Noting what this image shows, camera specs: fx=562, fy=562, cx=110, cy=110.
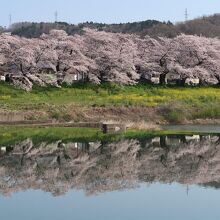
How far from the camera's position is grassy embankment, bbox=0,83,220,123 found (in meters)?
28.1

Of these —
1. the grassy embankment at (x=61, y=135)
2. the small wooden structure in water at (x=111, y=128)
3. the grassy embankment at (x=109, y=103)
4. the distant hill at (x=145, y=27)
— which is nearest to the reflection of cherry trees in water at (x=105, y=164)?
the grassy embankment at (x=61, y=135)

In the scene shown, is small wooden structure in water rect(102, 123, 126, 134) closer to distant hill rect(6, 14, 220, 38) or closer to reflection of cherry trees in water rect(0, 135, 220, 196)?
reflection of cherry trees in water rect(0, 135, 220, 196)

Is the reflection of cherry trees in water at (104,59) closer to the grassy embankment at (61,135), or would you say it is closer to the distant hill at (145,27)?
the grassy embankment at (61,135)

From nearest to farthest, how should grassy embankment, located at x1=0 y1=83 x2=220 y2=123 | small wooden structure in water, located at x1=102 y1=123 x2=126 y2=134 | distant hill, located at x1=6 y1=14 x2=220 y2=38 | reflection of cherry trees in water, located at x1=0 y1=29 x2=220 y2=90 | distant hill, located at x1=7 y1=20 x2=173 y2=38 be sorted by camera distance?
→ small wooden structure in water, located at x1=102 y1=123 x2=126 y2=134, grassy embankment, located at x1=0 y1=83 x2=220 y2=123, reflection of cherry trees in water, located at x1=0 y1=29 x2=220 y2=90, distant hill, located at x1=6 y1=14 x2=220 y2=38, distant hill, located at x1=7 y1=20 x2=173 y2=38

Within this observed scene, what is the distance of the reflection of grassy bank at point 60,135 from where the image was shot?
886 inches

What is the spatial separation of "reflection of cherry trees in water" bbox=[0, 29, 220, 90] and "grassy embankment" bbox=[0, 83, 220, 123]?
1408 mm

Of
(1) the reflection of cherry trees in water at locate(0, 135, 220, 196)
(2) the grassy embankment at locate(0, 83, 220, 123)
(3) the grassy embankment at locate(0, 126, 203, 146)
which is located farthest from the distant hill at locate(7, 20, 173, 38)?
(1) the reflection of cherry trees in water at locate(0, 135, 220, 196)

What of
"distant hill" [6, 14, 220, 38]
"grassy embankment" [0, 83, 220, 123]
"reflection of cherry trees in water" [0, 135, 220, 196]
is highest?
"distant hill" [6, 14, 220, 38]

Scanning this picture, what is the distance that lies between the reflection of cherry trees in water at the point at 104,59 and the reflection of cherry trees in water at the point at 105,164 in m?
13.4

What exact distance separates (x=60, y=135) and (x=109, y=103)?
7.84 meters

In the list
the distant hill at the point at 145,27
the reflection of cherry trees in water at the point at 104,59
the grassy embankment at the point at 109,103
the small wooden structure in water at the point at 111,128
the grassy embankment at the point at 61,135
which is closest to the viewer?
the grassy embankment at the point at 61,135

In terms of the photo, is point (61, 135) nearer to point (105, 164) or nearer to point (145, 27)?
point (105, 164)

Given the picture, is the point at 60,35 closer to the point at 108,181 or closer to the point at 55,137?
the point at 55,137

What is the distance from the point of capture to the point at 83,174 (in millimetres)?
15734
